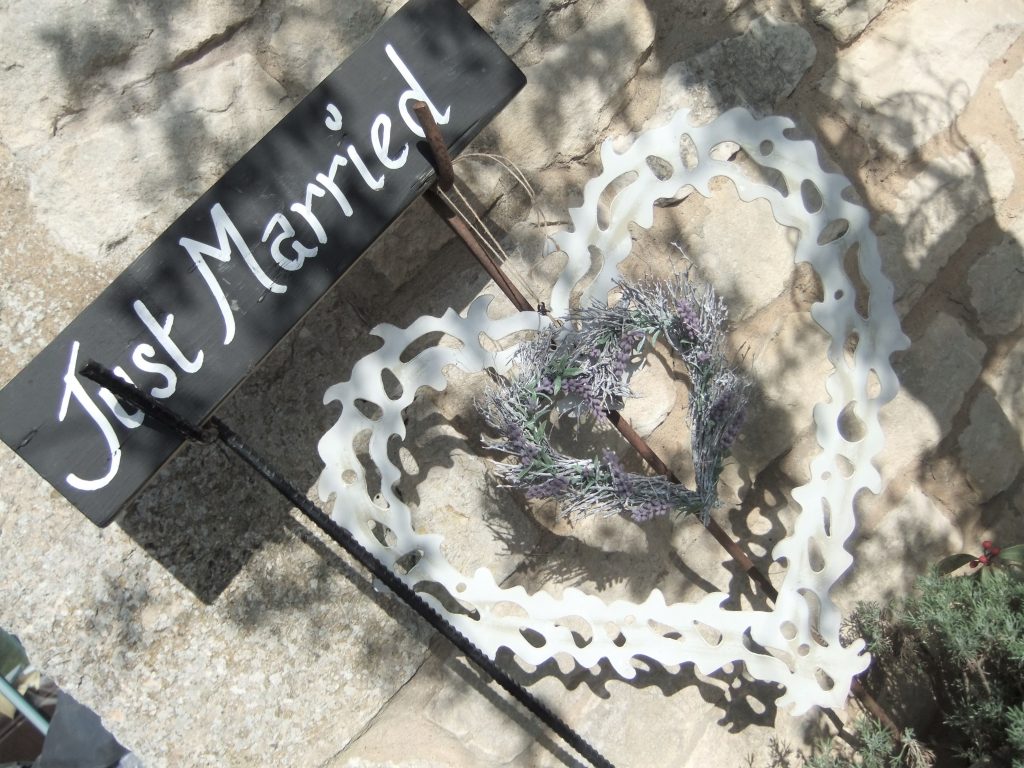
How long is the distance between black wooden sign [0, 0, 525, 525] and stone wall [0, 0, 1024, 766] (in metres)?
0.23

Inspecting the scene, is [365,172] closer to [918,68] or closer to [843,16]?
[843,16]

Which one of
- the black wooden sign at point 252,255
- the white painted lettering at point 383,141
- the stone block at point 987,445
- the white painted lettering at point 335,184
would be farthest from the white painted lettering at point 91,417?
the stone block at point 987,445

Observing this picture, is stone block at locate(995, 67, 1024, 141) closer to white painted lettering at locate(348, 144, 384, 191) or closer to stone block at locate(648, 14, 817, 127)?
stone block at locate(648, 14, 817, 127)

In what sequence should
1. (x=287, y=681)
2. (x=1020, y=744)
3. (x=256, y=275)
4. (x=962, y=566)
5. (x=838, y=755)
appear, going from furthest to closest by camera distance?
(x=962, y=566) < (x=838, y=755) < (x=287, y=681) < (x=1020, y=744) < (x=256, y=275)

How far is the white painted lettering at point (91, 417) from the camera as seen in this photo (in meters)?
1.26

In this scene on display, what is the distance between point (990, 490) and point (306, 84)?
1661 mm

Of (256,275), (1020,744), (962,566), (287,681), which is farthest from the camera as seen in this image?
(962,566)

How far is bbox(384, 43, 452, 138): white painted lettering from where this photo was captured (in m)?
1.40

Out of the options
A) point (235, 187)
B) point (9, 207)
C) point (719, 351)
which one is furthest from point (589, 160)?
point (9, 207)

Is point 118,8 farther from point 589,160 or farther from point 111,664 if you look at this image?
point 111,664

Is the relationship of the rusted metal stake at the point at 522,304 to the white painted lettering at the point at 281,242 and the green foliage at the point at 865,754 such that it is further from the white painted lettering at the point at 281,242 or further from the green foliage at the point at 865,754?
the white painted lettering at the point at 281,242

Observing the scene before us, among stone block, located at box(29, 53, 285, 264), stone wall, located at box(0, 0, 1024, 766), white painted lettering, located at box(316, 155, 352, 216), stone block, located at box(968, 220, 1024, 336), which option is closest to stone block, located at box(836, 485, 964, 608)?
stone wall, located at box(0, 0, 1024, 766)

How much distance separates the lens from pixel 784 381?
69.2 inches

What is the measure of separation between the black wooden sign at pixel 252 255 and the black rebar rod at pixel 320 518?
0.04 metres
